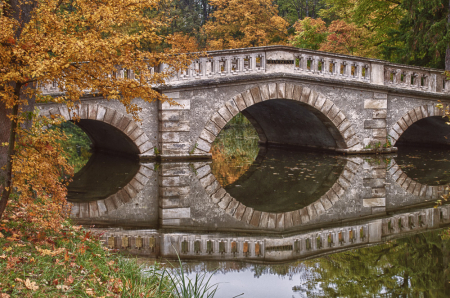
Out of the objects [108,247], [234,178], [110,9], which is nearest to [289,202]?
[234,178]

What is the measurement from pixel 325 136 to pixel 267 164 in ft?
10.2

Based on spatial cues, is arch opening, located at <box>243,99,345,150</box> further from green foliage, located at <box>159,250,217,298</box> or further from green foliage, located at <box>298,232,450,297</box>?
green foliage, located at <box>159,250,217,298</box>

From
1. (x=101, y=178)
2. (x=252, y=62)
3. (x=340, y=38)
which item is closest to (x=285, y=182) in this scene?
(x=101, y=178)

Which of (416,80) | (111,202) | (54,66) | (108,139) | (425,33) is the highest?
(425,33)

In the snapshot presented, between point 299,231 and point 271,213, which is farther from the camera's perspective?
point 271,213

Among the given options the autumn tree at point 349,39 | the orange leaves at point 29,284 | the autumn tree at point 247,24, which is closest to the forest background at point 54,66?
the orange leaves at point 29,284

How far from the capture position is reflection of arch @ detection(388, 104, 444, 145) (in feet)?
45.6

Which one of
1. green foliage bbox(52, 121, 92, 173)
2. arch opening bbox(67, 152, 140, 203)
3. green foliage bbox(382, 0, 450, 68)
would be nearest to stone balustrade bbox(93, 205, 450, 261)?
arch opening bbox(67, 152, 140, 203)

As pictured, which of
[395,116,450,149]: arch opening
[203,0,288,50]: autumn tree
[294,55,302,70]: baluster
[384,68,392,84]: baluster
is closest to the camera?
[294,55,302,70]: baluster

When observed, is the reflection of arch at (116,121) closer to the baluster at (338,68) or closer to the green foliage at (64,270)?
the baluster at (338,68)

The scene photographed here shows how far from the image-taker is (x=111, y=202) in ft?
25.2

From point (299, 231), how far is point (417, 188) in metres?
3.79

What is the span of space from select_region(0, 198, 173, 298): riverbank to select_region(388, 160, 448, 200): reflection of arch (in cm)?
572

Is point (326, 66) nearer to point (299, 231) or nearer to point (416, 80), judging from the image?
point (416, 80)
